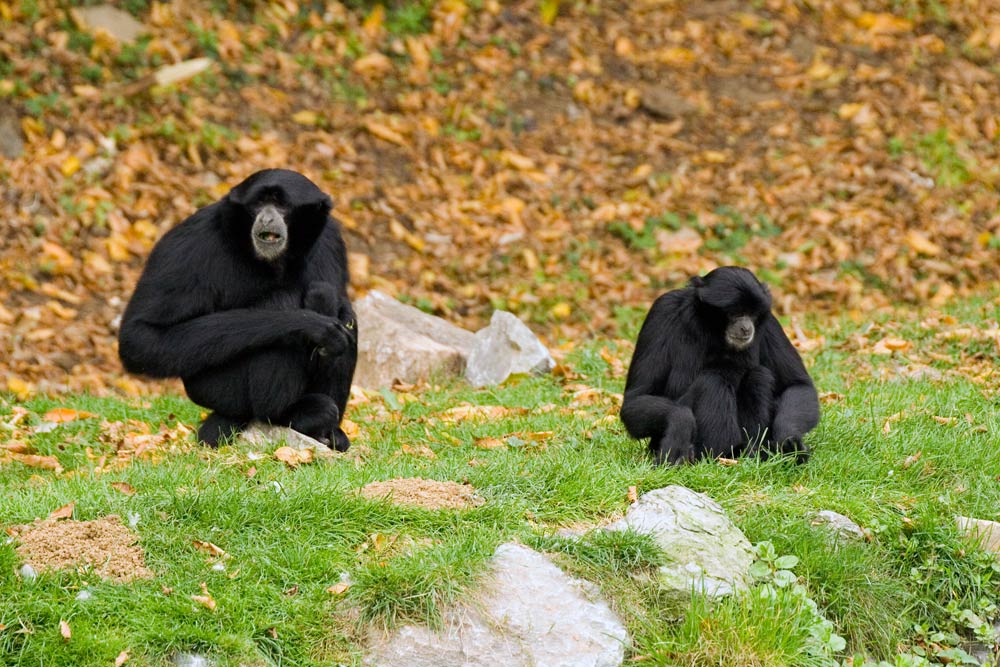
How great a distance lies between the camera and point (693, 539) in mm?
5883

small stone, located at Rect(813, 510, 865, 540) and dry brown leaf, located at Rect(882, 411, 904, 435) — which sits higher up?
dry brown leaf, located at Rect(882, 411, 904, 435)

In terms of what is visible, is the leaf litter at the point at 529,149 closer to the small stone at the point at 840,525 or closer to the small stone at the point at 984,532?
the small stone at the point at 840,525

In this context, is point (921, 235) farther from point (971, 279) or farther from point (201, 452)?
point (201, 452)

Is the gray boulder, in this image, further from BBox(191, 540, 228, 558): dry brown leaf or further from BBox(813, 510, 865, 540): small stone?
BBox(813, 510, 865, 540): small stone

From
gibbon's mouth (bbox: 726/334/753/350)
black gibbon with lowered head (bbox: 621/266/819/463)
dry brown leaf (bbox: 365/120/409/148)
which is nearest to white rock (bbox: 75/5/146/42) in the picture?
dry brown leaf (bbox: 365/120/409/148)

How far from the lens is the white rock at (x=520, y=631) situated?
537cm

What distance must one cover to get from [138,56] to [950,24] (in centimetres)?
1169

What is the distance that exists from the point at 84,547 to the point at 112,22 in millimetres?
11133

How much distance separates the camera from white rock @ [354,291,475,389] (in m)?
10.2

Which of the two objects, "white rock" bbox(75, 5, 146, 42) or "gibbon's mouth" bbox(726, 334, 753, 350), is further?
"white rock" bbox(75, 5, 146, 42)

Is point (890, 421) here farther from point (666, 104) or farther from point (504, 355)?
point (666, 104)

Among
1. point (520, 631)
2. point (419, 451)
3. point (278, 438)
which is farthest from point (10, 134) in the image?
point (520, 631)

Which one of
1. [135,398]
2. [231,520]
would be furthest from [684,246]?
[231,520]

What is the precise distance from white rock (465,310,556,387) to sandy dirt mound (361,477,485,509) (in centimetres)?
355
